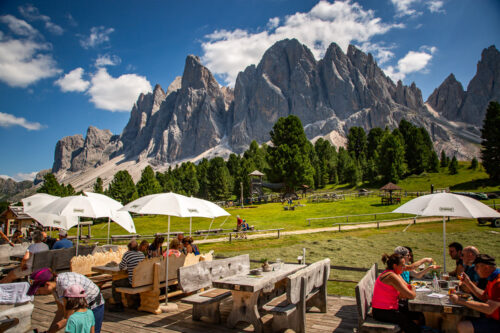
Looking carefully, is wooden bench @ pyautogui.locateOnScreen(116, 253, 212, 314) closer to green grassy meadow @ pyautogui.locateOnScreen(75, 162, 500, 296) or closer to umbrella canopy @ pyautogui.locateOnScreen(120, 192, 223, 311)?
umbrella canopy @ pyautogui.locateOnScreen(120, 192, 223, 311)

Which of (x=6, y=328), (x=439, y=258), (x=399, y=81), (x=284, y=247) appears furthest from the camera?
(x=399, y=81)

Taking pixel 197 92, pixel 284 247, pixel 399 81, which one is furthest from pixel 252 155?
pixel 399 81

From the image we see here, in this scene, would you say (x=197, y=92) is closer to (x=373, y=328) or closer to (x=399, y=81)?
(x=399, y=81)

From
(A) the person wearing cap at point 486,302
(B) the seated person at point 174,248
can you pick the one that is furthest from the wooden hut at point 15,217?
(A) the person wearing cap at point 486,302

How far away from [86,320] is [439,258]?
45.2 ft

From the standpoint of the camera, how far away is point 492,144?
159 feet

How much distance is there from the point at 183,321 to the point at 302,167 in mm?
41901

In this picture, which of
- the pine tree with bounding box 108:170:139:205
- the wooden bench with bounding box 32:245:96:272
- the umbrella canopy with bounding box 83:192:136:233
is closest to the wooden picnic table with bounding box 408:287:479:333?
the umbrella canopy with bounding box 83:192:136:233

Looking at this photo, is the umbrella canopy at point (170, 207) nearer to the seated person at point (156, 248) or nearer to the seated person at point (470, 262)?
the seated person at point (156, 248)

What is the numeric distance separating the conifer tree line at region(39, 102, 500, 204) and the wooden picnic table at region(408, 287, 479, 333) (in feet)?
123

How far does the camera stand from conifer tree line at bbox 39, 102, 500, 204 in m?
47.4

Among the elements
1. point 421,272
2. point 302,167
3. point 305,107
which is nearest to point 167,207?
point 421,272

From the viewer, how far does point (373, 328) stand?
435 cm

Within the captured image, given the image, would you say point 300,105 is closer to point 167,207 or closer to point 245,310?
point 167,207
